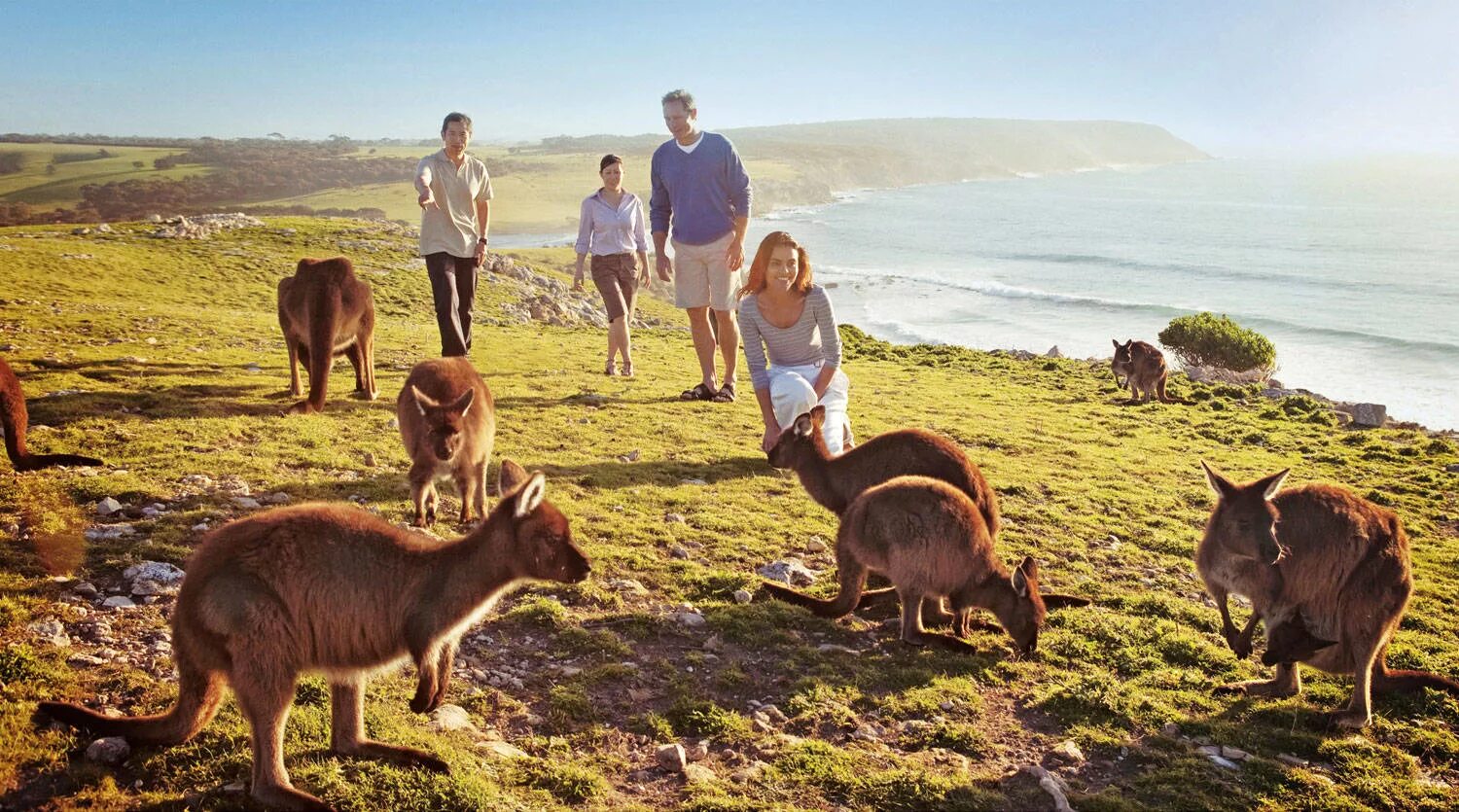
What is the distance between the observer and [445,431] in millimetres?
5945

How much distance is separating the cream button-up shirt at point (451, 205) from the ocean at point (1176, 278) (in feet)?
67.9

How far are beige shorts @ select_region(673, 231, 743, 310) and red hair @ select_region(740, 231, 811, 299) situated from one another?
2.13m

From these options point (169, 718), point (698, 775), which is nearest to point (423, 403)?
point (169, 718)

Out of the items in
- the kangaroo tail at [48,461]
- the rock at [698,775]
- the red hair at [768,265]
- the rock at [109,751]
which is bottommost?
the rock at [698,775]

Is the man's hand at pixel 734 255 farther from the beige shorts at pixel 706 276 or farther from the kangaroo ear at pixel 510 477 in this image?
the kangaroo ear at pixel 510 477

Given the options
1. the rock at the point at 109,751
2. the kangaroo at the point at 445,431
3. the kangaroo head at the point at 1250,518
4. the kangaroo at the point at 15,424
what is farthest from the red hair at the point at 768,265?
the rock at the point at 109,751

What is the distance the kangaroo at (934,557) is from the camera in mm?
5449

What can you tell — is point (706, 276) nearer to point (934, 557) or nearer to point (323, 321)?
point (323, 321)

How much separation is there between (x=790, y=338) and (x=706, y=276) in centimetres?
273

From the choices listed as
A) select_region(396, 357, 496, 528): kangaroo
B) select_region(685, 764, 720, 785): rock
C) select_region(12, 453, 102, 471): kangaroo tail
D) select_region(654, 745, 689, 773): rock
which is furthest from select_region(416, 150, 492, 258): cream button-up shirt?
select_region(685, 764, 720, 785): rock

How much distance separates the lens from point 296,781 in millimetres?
3674

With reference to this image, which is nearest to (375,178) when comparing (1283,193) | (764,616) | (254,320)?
(254,320)

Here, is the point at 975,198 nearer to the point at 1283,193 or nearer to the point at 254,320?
the point at 1283,193

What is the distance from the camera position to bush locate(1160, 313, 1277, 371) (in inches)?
831
